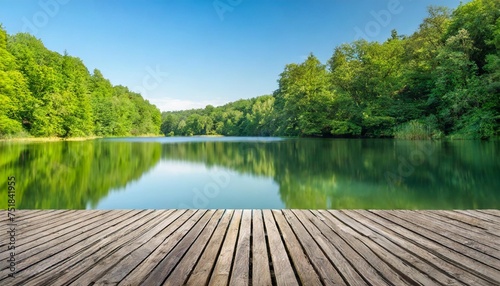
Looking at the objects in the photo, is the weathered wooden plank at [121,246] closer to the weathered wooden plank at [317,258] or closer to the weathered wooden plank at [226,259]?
the weathered wooden plank at [226,259]

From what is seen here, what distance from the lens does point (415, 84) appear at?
91.9 feet

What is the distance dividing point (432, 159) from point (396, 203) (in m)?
7.61

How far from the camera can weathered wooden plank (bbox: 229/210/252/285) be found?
175 centimetres

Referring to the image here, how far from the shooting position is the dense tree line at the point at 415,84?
2144 centimetres

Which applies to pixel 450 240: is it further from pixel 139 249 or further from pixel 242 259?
pixel 139 249

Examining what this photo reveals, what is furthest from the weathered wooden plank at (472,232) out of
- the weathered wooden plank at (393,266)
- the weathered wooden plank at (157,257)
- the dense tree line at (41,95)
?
the dense tree line at (41,95)

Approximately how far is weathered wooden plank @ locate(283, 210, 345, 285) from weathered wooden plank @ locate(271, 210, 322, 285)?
3 cm

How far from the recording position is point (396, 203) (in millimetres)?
6078

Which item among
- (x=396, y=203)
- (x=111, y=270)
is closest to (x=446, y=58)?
(x=396, y=203)

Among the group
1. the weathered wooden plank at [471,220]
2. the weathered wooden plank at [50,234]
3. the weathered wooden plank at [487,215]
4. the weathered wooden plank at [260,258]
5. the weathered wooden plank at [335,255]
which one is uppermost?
the weathered wooden plank at [50,234]

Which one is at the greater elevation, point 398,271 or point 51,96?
point 51,96

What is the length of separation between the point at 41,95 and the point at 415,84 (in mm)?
42076

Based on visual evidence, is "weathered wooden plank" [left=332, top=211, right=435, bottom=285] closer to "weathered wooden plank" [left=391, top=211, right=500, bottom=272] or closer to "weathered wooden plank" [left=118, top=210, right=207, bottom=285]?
"weathered wooden plank" [left=391, top=211, right=500, bottom=272]

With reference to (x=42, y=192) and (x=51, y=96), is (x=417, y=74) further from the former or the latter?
(x=51, y=96)
